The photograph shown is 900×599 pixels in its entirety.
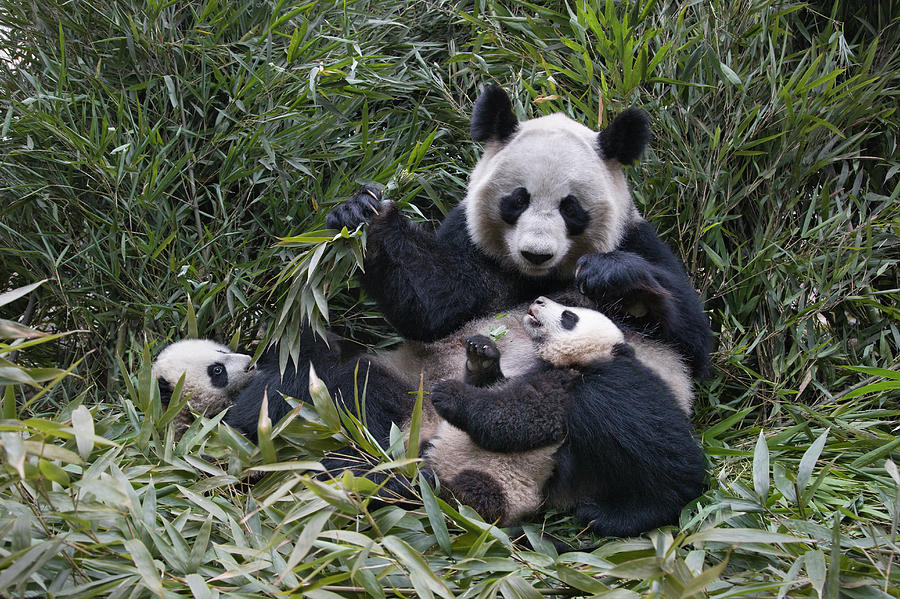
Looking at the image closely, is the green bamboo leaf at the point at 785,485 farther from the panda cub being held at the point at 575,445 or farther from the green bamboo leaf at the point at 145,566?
the green bamboo leaf at the point at 145,566

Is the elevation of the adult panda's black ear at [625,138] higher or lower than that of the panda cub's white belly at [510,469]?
higher

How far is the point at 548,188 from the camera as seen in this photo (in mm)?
2879

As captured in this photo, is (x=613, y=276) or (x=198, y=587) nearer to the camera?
(x=198, y=587)

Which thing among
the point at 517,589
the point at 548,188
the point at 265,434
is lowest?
the point at 517,589

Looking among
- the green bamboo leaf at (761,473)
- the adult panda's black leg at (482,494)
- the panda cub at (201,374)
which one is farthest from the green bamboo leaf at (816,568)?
the panda cub at (201,374)

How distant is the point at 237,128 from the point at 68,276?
104cm

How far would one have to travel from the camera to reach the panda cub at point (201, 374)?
290 cm

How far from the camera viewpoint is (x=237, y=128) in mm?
3367

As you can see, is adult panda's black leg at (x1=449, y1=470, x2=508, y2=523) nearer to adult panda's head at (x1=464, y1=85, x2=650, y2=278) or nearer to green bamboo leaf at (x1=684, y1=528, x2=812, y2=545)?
green bamboo leaf at (x1=684, y1=528, x2=812, y2=545)

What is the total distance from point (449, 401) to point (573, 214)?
101 cm

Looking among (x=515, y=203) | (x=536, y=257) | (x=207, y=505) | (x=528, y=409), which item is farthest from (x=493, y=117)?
(x=207, y=505)

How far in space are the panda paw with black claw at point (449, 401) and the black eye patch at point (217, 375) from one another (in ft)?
3.51

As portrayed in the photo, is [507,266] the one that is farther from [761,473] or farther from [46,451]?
[46,451]

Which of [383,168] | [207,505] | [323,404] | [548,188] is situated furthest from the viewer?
[383,168]
